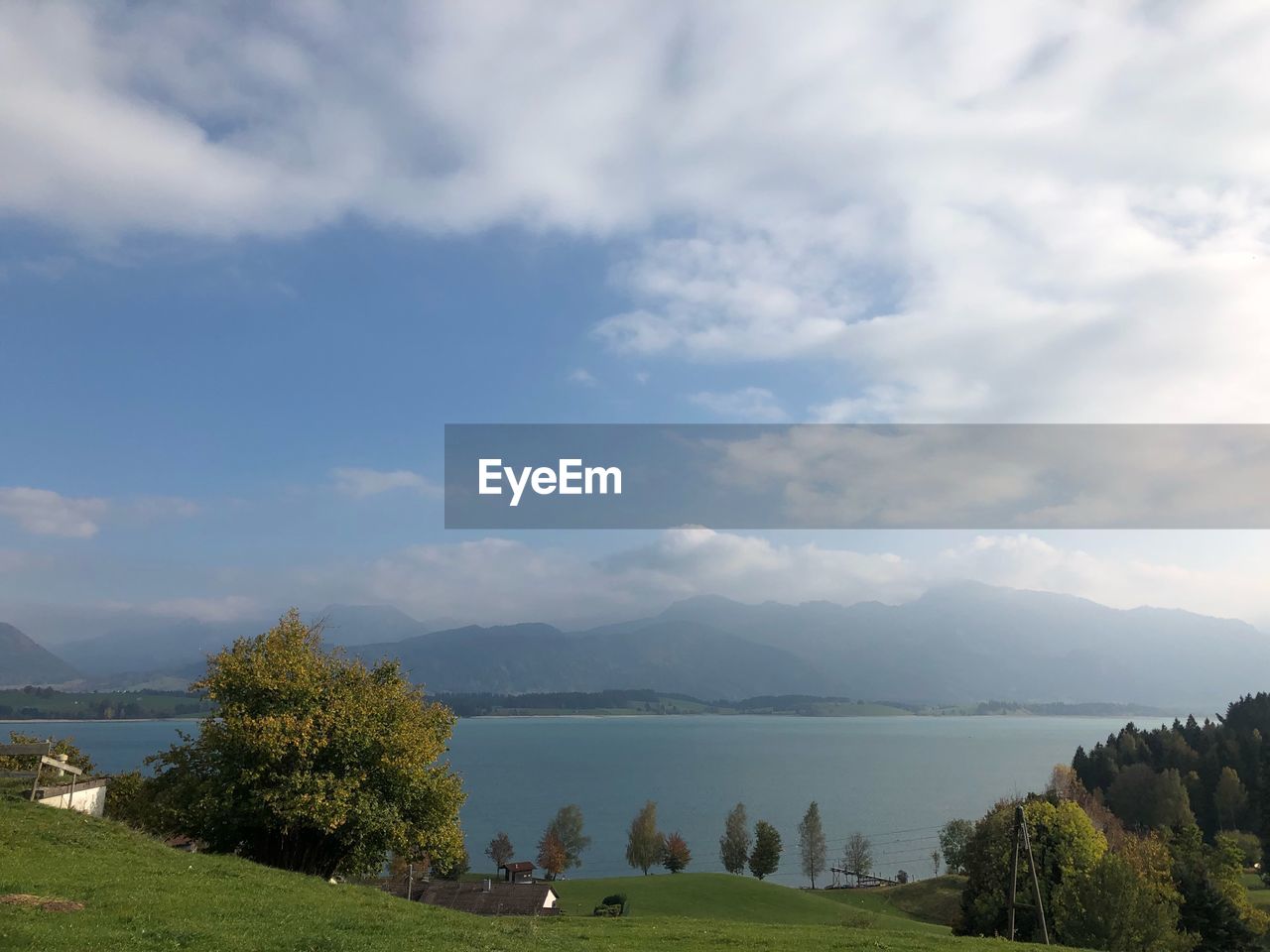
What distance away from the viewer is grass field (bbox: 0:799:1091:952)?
14687mm

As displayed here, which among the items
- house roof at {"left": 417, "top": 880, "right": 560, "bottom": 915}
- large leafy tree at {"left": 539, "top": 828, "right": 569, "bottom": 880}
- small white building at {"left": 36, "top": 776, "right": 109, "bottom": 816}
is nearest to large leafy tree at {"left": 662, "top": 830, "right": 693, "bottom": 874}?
large leafy tree at {"left": 539, "top": 828, "right": 569, "bottom": 880}

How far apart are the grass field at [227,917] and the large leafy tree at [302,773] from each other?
4.58 meters

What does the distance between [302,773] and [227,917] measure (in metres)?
14.0

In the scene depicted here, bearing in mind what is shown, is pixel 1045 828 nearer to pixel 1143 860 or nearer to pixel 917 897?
pixel 1143 860

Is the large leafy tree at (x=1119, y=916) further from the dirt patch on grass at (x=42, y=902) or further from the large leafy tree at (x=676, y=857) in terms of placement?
the large leafy tree at (x=676, y=857)

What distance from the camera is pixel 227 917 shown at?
17094mm

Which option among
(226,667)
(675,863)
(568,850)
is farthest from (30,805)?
(568,850)

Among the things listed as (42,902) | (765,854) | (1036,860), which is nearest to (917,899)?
(765,854)

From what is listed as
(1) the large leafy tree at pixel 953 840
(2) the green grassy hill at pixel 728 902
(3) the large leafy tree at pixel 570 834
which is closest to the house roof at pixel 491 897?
(2) the green grassy hill at pixel 728 902

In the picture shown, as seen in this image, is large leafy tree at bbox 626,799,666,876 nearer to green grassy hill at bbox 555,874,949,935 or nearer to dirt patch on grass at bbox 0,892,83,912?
green grassy hill at bbox 555,874,949,935

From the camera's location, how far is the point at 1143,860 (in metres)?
56.8

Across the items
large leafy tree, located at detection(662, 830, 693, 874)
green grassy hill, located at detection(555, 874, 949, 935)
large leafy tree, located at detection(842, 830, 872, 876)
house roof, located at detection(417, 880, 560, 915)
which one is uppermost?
house roof, located at detection(417, 880, 560, 915)

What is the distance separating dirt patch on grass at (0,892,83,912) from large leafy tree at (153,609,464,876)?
43.4ft

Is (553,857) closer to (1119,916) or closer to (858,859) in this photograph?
(858,859)
